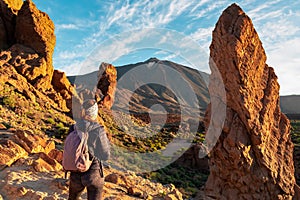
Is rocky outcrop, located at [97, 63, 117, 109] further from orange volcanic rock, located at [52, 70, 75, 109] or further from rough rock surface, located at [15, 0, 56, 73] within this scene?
rough rock surface, located at [15, 0, 56, 73]

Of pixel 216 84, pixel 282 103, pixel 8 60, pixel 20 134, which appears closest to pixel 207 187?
pixel 216 84

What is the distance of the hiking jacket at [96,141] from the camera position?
353 centimetres

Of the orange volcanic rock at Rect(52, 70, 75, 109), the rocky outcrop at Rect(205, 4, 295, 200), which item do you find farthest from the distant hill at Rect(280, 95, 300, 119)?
the rocky outcrop at Rect(205, 4, 295, 200)

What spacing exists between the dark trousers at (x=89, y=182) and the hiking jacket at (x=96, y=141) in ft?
0.37

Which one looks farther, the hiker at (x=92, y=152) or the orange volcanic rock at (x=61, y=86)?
the orange volcanic rock at (x=61, y=86)

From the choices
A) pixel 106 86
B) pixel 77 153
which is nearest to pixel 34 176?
pixel 77 153

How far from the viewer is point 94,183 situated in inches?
143

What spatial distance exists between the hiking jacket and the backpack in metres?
0.07

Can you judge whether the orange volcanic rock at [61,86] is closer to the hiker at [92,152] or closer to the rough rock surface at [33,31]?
the rough rock surface at [33,31]

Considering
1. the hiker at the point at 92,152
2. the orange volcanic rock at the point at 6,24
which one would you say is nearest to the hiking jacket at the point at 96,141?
the hiker at the point at 92,152

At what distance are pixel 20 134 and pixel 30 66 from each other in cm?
1636

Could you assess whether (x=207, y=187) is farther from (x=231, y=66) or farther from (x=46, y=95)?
(x=46, y=95)

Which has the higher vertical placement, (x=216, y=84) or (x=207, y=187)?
(x=216, y=84)

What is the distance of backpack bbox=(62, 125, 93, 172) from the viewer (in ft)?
11.3
